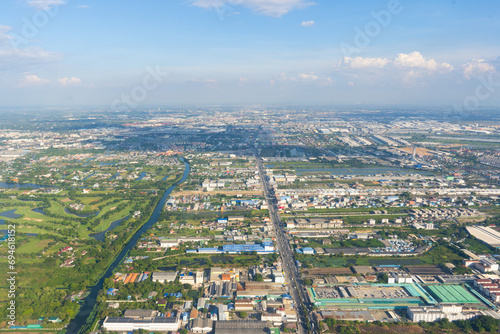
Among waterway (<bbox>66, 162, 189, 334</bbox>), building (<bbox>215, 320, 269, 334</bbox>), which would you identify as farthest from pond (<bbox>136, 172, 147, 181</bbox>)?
building (<bbox>215, 320, 269, 334</bbox>)

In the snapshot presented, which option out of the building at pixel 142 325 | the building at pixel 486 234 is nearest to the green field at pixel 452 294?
the building at pixel 486 234

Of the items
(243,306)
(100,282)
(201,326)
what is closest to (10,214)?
(100,282)

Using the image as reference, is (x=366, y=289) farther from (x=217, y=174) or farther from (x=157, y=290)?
(x=217, y=174)

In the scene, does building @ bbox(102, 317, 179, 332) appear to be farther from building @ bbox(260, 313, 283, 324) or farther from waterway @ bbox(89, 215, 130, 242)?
waterway @ bbox(89, 215, 130, 242)

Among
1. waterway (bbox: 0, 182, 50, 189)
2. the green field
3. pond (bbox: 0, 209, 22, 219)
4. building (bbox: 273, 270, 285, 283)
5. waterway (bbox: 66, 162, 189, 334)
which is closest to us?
waterway (bbox: 66, 162, 189, 334)

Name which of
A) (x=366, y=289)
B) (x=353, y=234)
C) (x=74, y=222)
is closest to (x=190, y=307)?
(x=366, y=289)

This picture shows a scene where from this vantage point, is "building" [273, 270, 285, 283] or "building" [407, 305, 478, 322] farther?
"building" [273, 270, 285, 283]

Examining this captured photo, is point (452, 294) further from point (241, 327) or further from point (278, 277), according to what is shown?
point (241, 327)

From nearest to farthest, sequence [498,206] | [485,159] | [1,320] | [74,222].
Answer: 1. [1,320]
2. [74,222]
3. [498,206]
4. [485,159]
